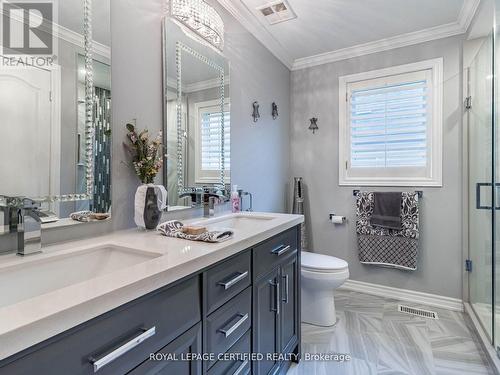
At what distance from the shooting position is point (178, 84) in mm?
1616

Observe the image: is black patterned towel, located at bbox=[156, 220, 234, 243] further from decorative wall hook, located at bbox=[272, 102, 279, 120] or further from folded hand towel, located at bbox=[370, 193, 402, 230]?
folded hand towel, located at bbox=[370, 193, 402, 230]

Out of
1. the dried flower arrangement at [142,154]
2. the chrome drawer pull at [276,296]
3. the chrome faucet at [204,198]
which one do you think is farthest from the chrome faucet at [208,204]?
the chrome drawer pull at [276,296]

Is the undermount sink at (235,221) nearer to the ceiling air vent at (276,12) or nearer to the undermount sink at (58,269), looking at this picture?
the undermount sink at (58,269)

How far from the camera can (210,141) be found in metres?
1.94

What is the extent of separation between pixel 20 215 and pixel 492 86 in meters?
2.58

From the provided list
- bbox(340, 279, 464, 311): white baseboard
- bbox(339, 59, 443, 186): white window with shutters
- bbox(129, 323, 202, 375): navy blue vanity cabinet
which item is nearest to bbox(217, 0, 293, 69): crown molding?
bbox(339, 59, 443, 186): white window with shutters

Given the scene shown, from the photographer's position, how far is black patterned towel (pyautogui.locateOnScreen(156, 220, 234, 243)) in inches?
42.4

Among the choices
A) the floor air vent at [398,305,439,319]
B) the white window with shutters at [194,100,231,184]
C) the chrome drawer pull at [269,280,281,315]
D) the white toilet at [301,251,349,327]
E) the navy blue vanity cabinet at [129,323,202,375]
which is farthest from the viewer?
the floor air vent at [398,305,439,319]

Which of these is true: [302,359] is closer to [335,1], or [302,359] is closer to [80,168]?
[80,168]

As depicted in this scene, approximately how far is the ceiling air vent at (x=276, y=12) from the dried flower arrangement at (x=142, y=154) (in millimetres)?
1477

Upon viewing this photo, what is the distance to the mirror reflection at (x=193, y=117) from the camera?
1583 millimetres

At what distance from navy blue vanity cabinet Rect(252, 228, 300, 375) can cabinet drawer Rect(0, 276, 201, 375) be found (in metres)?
0.46

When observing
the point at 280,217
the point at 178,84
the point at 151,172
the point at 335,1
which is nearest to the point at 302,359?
the point at 280,217

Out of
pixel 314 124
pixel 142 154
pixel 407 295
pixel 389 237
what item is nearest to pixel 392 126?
pixel 314 124
